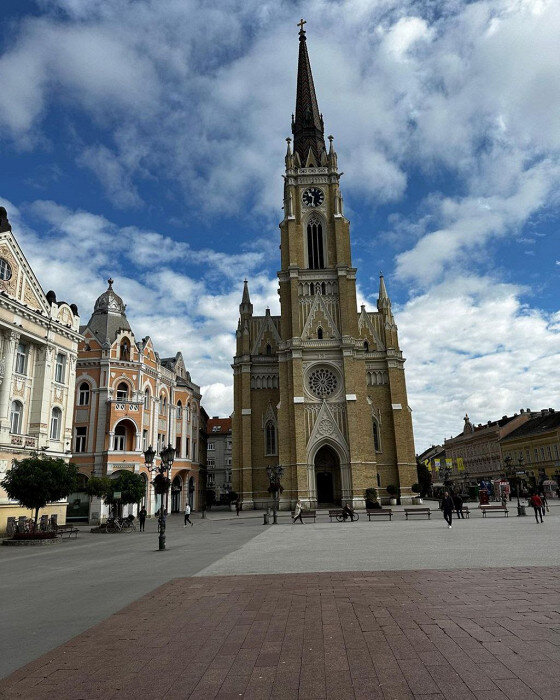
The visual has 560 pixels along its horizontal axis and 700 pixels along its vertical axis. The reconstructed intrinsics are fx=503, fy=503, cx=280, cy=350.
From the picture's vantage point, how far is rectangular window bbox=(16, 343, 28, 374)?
30544 mm

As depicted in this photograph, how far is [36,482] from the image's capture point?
941 inches

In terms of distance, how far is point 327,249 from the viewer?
5562 cm

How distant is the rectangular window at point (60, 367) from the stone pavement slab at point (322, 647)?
87.5 ft

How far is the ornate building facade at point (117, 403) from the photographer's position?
134 feet

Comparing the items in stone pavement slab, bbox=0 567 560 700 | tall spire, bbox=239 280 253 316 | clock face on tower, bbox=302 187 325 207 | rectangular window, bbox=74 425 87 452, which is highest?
clock face on tower, bbox=302 187 325 207

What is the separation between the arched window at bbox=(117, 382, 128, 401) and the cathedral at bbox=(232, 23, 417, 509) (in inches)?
539

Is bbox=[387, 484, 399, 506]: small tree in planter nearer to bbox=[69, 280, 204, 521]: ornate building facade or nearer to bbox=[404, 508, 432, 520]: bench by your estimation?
bbox=[404, 508, 432, 520]: bench

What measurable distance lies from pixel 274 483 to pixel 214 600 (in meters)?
24.7

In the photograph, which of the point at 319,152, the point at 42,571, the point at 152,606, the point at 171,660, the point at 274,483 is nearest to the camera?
the point at 171,660

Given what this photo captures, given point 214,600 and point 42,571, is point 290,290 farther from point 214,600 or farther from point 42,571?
point 214,600

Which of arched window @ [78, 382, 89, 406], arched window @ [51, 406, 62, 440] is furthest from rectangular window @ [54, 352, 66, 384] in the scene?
arched window @ [78, 382, 89, 406]

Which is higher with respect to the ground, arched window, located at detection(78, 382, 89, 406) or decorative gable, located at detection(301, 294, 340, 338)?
decorative gable, located at detection(301, 294, 340, 338)

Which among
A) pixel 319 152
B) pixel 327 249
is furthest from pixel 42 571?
pixel 319 152


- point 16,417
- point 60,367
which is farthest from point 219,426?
point 16,417
